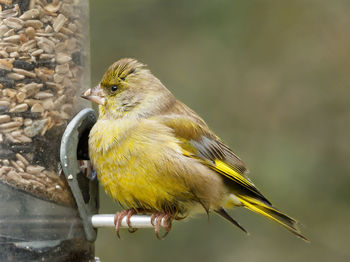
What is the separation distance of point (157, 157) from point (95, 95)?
59 centimetres

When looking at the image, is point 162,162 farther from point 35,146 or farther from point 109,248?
point 109,248

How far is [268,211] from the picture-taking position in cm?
562

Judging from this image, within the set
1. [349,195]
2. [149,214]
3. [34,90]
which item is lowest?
[349,195]

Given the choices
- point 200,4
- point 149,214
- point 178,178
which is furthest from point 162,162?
point 200,4

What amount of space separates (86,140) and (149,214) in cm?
64

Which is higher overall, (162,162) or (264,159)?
(162,162)

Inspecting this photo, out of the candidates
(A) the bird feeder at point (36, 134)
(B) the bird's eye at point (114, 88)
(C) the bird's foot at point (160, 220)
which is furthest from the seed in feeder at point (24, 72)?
(C) the bird's foot at point (160, 220)

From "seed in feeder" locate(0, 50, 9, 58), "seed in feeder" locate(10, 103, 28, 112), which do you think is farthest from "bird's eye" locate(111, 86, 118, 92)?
"seed in feeder" locate(0, 50, 9, 58)

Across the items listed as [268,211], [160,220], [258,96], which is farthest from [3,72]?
[258,96]

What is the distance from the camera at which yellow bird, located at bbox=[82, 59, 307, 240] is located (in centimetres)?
509

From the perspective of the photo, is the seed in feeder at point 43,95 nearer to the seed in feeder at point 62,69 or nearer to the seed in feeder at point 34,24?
the seed in feeder at point 62,69

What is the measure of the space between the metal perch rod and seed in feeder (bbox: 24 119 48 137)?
64 cm

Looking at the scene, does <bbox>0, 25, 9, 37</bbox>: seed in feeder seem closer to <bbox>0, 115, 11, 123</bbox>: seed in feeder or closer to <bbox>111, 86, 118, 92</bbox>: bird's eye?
<bbox>0, 115, 11, 123</bbox>: seed in feeder

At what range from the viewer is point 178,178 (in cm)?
515
